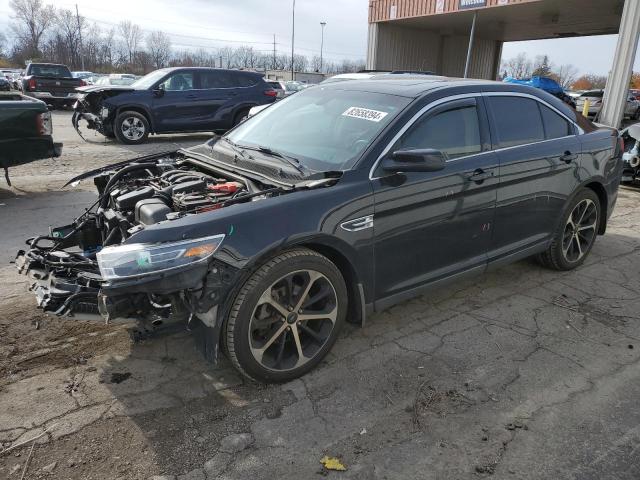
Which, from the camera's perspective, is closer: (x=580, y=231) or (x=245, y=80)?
(x=580, y=231)

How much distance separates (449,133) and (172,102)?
1012 centimetres

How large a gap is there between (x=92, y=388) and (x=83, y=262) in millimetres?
752

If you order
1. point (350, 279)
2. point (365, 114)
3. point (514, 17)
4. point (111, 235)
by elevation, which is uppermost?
point (514, 17)

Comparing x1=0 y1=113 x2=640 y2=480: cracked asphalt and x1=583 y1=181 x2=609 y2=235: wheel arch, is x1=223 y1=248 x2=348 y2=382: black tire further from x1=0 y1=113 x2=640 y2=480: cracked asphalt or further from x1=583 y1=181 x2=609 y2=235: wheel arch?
x1=583 y1=181 x2=609 y2=235: wheel arch

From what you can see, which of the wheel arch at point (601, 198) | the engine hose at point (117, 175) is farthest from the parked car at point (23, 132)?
the wheel arch at point (601, 198)

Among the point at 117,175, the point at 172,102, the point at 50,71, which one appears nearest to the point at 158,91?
the point at 172,102

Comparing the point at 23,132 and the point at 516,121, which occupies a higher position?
the point at 516,121

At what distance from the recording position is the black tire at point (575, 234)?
459 cm

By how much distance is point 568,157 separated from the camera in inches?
171

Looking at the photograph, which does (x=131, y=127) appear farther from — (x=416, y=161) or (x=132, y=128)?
(x=416, y=161)

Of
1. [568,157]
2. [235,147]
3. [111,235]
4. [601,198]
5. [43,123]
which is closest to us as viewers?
[111,235]

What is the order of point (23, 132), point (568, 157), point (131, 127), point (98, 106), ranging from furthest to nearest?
point (131, 127) < point (98, 106) < point (23, 132) < point (568, 157)

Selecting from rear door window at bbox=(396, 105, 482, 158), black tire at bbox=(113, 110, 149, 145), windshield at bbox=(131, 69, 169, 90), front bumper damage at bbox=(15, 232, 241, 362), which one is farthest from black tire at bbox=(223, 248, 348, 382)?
windshield at bbox=(131, 69, 169, 90)

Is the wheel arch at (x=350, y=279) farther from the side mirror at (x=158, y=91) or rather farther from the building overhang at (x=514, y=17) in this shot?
the building overhang at (x=514, y=17)
